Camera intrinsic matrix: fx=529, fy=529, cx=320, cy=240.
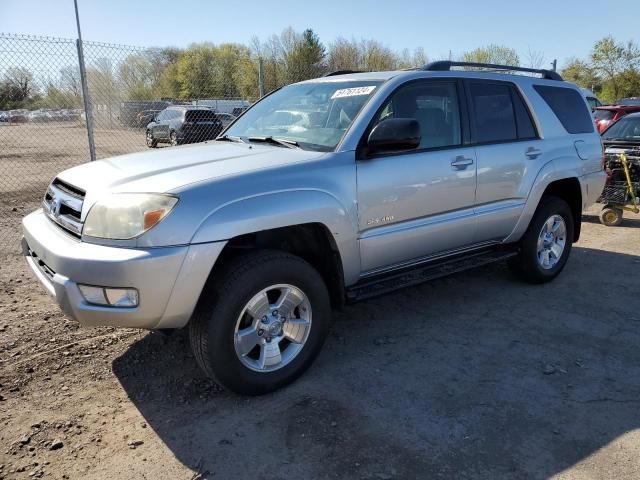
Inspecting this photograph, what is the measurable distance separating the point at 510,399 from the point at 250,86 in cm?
3700

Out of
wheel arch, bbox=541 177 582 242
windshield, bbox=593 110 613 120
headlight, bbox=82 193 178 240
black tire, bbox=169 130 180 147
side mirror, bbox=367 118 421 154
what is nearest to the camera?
headlight, bbox=82 193 178 240

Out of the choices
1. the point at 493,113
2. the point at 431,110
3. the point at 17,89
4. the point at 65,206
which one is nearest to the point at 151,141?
the point at 17,89

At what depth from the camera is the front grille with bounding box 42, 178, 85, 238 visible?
2998 millimetres

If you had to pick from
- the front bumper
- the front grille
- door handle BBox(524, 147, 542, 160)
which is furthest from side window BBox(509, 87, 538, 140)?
the front grille

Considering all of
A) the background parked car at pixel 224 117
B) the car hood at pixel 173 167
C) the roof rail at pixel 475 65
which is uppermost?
the background parked car at pixel 224 117

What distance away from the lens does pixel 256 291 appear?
9.78 ft

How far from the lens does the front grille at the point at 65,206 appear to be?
2998 millimetres

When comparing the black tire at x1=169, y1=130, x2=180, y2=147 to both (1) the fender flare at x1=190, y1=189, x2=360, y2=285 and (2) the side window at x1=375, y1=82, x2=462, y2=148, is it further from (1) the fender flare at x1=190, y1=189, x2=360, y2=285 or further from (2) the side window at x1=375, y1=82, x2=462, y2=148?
(1) the fender flare at x1=190, y1=189, x2=360, y2=285

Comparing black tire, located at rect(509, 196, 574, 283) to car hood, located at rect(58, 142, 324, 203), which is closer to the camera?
car hood, located at rect(58, 142, 324, 203)

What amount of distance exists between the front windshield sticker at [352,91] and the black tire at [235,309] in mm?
1390

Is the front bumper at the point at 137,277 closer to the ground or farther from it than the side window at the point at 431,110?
closer to the ground

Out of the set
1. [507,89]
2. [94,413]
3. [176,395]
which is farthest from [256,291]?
[507,89]

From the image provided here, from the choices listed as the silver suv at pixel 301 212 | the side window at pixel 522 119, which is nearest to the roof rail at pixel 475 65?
the silver suv at pixel 301 212

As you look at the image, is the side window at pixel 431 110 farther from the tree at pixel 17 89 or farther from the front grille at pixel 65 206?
the tree at pixel 17 89
